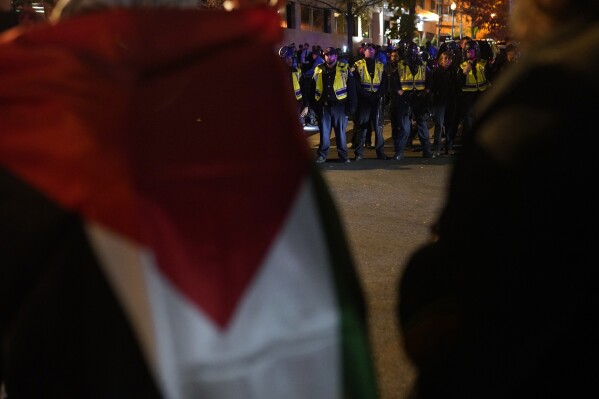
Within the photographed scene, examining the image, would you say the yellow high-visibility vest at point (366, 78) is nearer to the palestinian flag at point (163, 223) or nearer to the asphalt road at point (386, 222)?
the asphalt road at point (386, 222)

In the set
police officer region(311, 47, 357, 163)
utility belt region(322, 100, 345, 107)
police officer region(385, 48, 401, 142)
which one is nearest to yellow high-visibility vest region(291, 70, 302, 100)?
police officer region(311, 47, 357, 163)

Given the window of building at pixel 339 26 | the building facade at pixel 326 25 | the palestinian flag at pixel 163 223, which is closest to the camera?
the palestinian flag at pixel 163 223

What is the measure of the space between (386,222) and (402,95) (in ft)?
17.5

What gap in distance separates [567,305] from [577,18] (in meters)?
0.52

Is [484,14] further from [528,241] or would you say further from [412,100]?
[528,241]

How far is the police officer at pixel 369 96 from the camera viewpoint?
11.8 metres

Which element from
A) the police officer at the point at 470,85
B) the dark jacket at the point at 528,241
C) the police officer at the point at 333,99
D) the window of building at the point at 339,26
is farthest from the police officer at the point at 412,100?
the window of building at the point at 339,26

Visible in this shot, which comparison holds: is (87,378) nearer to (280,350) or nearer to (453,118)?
(280,350)

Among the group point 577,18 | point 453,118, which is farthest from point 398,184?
point 577,18

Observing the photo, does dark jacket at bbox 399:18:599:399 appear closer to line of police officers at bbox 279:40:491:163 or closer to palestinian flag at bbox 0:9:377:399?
palestinian flag at bbox 0:9:377:399

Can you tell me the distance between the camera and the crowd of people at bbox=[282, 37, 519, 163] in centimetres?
1182

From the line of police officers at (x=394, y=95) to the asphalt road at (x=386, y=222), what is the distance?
406 millimetres

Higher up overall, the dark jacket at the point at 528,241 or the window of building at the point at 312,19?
the window of building at the point at 312,19

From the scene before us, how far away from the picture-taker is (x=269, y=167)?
1.17 m
